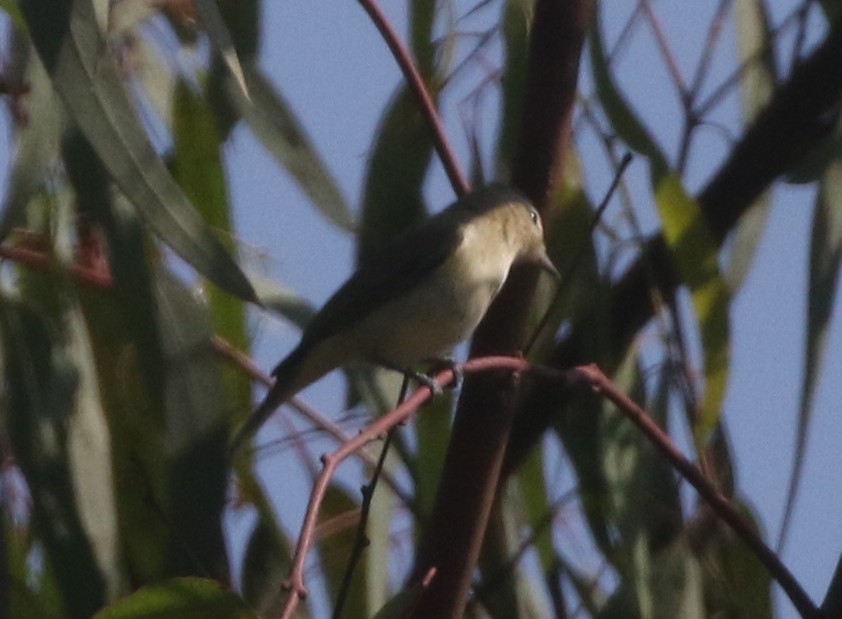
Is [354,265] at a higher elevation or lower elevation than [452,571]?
higher

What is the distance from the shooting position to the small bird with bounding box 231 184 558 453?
99.0 inches

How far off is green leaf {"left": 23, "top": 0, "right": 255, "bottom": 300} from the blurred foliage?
0.05 m

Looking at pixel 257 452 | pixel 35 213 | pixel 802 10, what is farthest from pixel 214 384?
pixel 802 10

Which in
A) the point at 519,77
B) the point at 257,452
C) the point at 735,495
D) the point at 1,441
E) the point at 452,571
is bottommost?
the point at 735,495

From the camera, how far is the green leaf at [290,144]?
2062mm

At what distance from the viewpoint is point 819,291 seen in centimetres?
197

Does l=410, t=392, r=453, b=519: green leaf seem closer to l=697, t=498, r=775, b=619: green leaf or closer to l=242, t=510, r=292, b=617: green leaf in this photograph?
l=242, t=510, r=292, b=617: green leaf

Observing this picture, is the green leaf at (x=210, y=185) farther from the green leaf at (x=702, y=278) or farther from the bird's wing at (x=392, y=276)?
the green leaf at (x=702, y=278)

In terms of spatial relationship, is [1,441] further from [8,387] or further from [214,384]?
[214,384]

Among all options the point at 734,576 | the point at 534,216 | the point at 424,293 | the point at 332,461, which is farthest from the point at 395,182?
the point at 332,461

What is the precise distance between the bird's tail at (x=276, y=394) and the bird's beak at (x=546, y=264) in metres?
0.34

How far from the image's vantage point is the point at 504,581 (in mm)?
2139

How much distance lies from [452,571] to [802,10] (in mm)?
928

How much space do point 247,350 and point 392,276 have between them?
516mm
